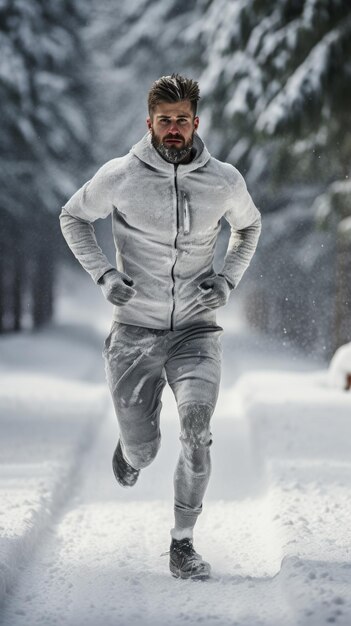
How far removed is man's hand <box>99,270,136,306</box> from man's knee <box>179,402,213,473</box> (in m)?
0.57

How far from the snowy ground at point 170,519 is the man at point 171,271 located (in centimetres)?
40

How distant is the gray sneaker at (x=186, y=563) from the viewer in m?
4.43

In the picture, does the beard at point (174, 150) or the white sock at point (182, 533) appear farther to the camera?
the white sock at point (182, 533)

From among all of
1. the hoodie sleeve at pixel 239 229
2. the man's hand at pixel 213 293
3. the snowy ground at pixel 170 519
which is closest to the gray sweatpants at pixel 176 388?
the man's hand at pixel 213 293

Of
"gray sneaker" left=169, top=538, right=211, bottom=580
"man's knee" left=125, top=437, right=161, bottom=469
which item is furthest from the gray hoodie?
"gray sneaker" left=169, top=538, right=211, bottom=580

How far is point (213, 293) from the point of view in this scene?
4465mm

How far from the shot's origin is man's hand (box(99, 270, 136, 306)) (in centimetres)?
441

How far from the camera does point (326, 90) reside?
11.3m

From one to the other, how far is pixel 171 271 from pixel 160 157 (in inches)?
21.1

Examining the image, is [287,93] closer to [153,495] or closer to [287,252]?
[153,495]

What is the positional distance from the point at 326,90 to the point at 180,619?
28.3ft

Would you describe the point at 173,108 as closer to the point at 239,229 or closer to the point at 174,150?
the point at 174,150

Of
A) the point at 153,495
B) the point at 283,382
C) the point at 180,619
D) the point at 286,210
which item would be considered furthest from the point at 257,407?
the point at 286,210

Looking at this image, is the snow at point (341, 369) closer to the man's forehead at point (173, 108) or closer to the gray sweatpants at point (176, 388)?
the gray sweatpants at point (176, 388)
